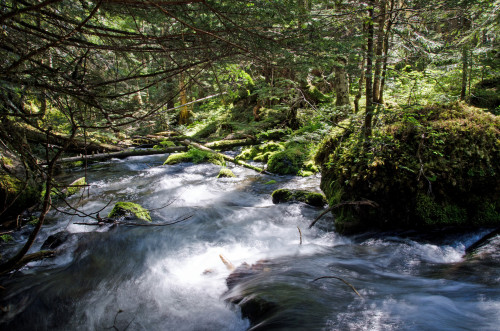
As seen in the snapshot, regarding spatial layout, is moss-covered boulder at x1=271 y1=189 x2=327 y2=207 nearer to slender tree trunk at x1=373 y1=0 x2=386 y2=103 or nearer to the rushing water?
the rushing water

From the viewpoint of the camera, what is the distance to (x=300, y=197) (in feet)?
20.4

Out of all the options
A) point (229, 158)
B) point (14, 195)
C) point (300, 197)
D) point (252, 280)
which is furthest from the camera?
point (229, 158)

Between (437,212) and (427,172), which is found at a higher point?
(427,172)

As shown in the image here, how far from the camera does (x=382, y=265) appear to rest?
363 cm

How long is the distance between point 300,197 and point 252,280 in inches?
123

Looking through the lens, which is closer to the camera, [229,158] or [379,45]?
[379,45]

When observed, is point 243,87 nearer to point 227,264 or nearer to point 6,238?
point 227,264

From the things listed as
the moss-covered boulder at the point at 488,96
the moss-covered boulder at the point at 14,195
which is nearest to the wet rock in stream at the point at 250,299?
the moss-covered boulder at the point at 14,195

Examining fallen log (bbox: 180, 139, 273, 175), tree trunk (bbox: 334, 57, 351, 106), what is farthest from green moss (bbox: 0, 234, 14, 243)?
tree trunk (bbox: 334, 57, 351, 106)

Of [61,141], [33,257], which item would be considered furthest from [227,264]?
[61,141]

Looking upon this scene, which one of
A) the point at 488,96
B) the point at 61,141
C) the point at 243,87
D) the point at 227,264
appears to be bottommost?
the point at 227,264

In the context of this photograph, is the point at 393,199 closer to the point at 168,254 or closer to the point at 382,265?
the point at 382,265

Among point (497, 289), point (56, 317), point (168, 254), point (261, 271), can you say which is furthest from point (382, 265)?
point (56, 317)

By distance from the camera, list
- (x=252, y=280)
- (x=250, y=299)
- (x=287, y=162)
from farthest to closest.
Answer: (x=287, y=162)
(x=252, y=280)
(x=250, y=299)
